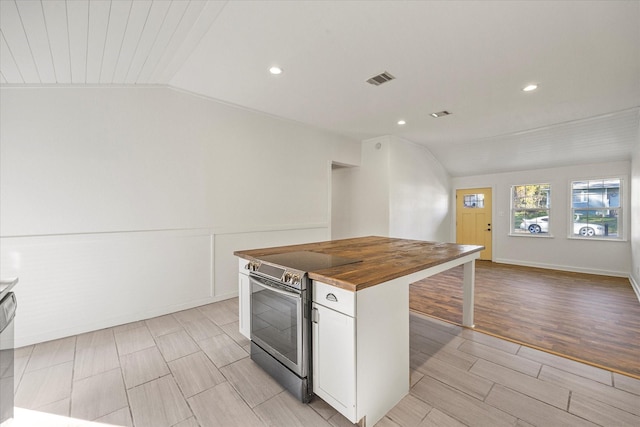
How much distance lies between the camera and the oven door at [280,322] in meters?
1.63

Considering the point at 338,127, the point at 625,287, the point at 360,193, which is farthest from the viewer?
the point at 360,193

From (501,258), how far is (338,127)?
199 inches

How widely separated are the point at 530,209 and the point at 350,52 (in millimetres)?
5913

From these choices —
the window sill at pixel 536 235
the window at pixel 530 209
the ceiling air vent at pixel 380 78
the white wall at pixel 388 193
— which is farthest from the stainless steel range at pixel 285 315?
the window at pixel 530 209

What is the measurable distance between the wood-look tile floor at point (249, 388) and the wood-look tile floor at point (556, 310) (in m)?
0.29

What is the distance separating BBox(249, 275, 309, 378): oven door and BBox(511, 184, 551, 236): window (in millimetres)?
6457

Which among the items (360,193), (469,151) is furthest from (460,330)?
(469,151)

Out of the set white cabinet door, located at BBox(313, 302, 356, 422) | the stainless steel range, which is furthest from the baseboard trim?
white cabinet door, located at BBox(313, 302, 356, 422)

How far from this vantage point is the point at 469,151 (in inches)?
230

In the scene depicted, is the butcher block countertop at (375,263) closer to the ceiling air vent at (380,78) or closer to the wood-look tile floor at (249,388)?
the wood-look tile floor at (249,388)

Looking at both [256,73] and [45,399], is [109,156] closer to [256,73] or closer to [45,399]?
[256,73]

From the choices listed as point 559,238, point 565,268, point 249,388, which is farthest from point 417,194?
point 249,388

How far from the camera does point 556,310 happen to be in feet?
10.7

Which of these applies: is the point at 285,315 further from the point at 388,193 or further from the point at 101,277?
the point at 388,193
